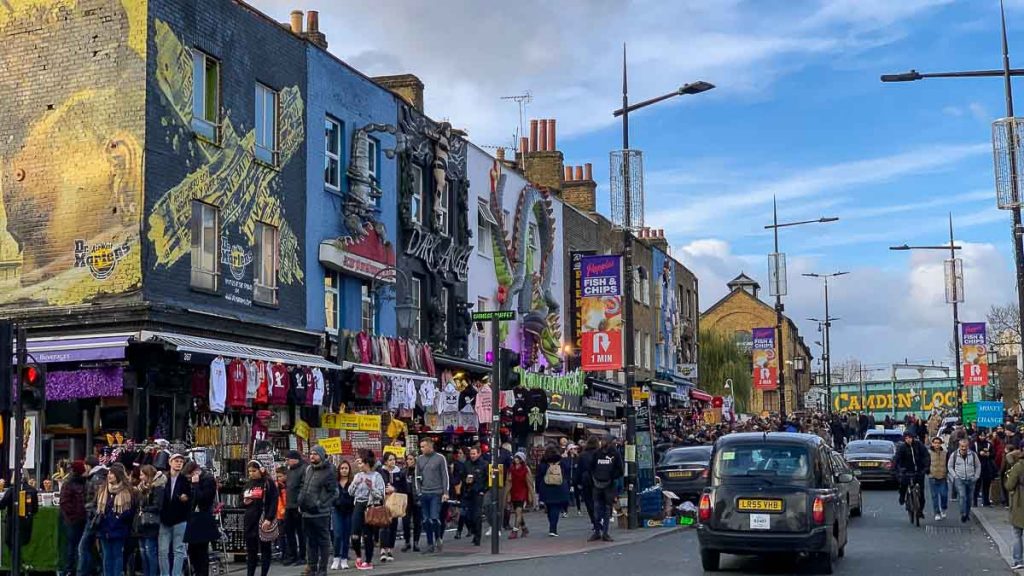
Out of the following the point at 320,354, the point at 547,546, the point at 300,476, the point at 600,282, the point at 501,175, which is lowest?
the point at 547,546

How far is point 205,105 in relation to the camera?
2286cm

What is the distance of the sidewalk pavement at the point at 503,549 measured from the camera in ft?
59.0

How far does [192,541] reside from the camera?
15.1 m

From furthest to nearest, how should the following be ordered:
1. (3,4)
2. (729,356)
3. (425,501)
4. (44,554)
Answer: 1. (729,356)
2. (3,4)
3. (425,501)
4. (44,554)

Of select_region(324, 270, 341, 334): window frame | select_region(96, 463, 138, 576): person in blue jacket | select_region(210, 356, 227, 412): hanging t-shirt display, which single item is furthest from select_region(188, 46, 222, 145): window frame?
select_region(96, 463, 138, 576): person in blue jacket

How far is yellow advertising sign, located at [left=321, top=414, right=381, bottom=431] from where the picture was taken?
25.2m

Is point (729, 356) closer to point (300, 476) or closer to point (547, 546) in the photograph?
point (547, 546)

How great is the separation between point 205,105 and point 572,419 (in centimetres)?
1745

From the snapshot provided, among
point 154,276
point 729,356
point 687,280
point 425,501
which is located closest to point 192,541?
point 425,501

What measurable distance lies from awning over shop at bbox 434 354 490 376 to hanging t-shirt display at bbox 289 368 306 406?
7.10 meters

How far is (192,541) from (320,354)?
10.6 metres

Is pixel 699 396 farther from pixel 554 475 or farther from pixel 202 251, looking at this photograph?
pixel 202 251

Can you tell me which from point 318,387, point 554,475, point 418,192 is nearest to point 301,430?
point 318,387

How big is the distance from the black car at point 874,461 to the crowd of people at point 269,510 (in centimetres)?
1392
